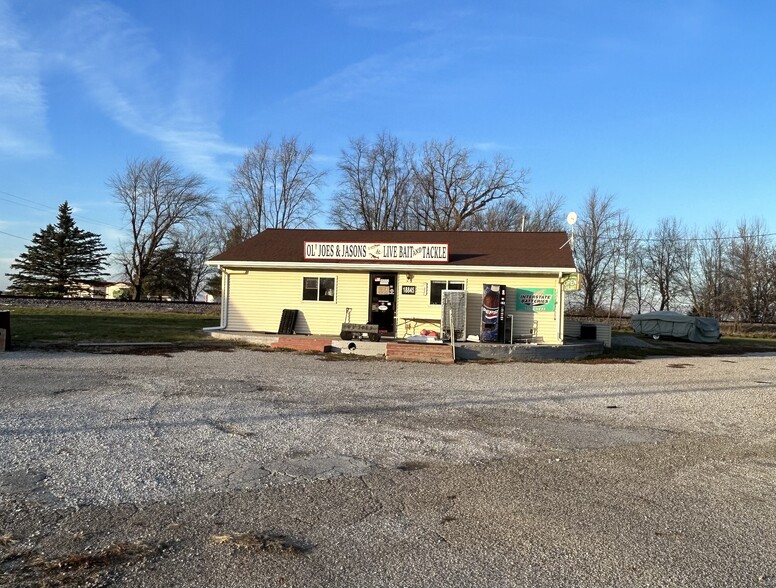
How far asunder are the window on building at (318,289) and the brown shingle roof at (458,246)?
83 cm

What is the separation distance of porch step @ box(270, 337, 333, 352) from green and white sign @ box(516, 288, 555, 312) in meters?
6.08

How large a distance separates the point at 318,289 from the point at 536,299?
6886 millimetres

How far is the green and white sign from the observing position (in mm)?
17938

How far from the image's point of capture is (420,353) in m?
15.2

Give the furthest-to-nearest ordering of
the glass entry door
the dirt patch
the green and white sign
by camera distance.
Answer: the glass entry door, the green and white sign, the dirt patch

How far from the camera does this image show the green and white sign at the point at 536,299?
17938 millimetres

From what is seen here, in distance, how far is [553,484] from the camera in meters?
4.93

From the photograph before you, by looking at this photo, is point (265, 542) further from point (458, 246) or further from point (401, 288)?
point (458, 246)

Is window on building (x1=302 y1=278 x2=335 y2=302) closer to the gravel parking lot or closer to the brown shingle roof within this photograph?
the brown shingle roof

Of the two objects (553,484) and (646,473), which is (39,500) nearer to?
(553,484)

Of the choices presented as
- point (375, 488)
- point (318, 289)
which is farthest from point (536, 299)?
point (375, 488)

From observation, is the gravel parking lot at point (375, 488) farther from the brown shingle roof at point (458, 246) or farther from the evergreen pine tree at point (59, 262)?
the evergreen pine tree at point (59, 262)

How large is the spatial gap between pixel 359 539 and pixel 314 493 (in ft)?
3.04

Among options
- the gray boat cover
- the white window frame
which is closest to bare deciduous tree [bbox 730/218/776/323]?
the gray boat cover
